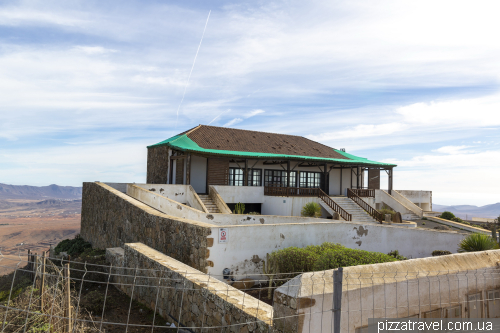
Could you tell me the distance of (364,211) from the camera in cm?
2339

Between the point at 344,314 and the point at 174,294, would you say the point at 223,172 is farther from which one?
the point at 344,314

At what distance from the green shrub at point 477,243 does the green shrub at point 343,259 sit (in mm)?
4603

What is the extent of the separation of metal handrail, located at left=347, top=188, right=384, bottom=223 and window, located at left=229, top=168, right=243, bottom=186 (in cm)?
840

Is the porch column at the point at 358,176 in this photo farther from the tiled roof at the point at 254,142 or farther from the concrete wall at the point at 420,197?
the concrete wall at the point at 420,197

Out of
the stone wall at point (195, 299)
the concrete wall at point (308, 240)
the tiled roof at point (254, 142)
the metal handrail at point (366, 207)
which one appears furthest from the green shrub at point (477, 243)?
the tiled roof at point (254, 142)

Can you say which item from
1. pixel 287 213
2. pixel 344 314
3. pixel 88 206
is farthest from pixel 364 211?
pixel 344 314

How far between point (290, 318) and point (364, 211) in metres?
20.4

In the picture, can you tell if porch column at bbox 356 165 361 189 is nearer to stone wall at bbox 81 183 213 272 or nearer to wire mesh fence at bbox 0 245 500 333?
stone wall at bbox 81 183 213 272

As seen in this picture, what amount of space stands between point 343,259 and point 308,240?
2.99 m

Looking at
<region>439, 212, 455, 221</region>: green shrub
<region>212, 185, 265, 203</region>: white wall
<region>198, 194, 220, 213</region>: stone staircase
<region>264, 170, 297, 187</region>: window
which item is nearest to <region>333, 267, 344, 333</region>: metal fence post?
<region>198, 194, 220, 213</region>: stone staircase

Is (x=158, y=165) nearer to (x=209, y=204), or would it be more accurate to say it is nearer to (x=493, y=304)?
(x=209, y=204)

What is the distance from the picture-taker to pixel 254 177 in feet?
89.8

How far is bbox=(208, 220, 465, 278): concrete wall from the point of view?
980 cm

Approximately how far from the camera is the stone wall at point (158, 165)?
82.6 feet
